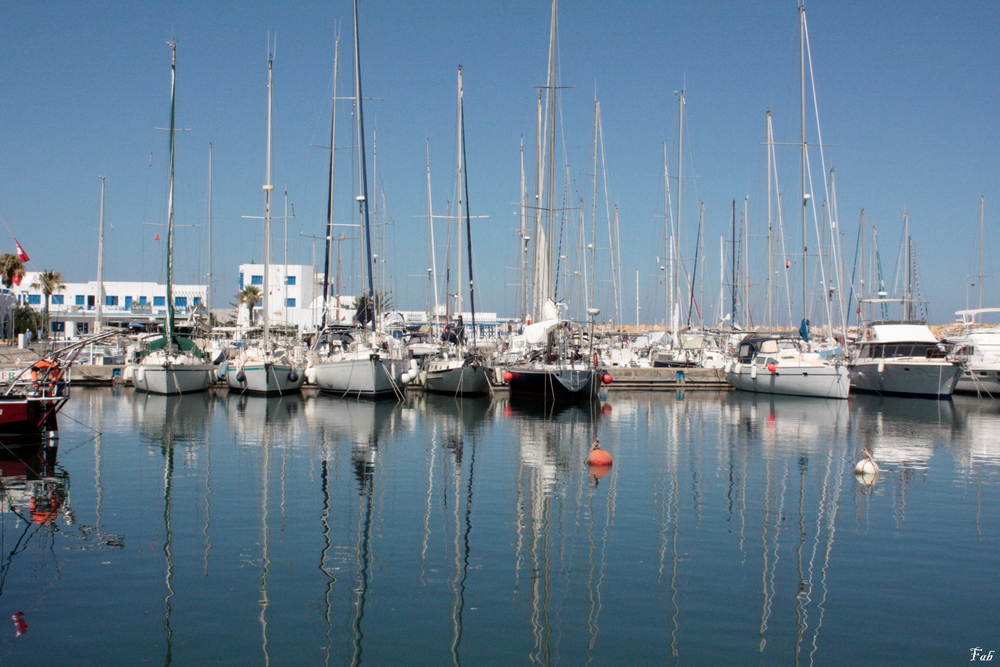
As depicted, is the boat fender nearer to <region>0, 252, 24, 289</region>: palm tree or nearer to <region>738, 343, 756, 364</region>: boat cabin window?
<region>738, 343, 756, 364</region>: boat cabin window

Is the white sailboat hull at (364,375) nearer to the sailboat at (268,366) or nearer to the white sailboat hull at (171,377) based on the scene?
the sailboat at (268,366)

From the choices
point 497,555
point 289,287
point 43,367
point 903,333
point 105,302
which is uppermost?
point 289,287

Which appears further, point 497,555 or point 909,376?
point 909,376

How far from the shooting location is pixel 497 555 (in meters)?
12.7

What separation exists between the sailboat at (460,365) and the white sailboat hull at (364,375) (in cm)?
227

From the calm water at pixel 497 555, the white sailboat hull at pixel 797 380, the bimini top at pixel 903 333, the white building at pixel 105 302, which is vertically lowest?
the calm water at pixel 497 555

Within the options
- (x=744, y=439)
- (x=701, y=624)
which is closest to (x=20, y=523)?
(x=701, y=624)

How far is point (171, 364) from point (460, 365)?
14021 millimetres

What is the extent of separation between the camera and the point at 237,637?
30.7 feet

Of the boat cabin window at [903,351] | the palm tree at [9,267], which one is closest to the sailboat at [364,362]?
the boat cabin window at [903,351]

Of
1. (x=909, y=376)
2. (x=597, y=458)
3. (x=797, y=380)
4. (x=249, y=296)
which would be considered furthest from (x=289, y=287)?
(x=597, y=458)

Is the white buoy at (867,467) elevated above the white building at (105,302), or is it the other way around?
the white building at (105,302)

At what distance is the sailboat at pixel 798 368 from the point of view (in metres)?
42.6

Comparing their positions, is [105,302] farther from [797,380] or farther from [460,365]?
[797,380]
